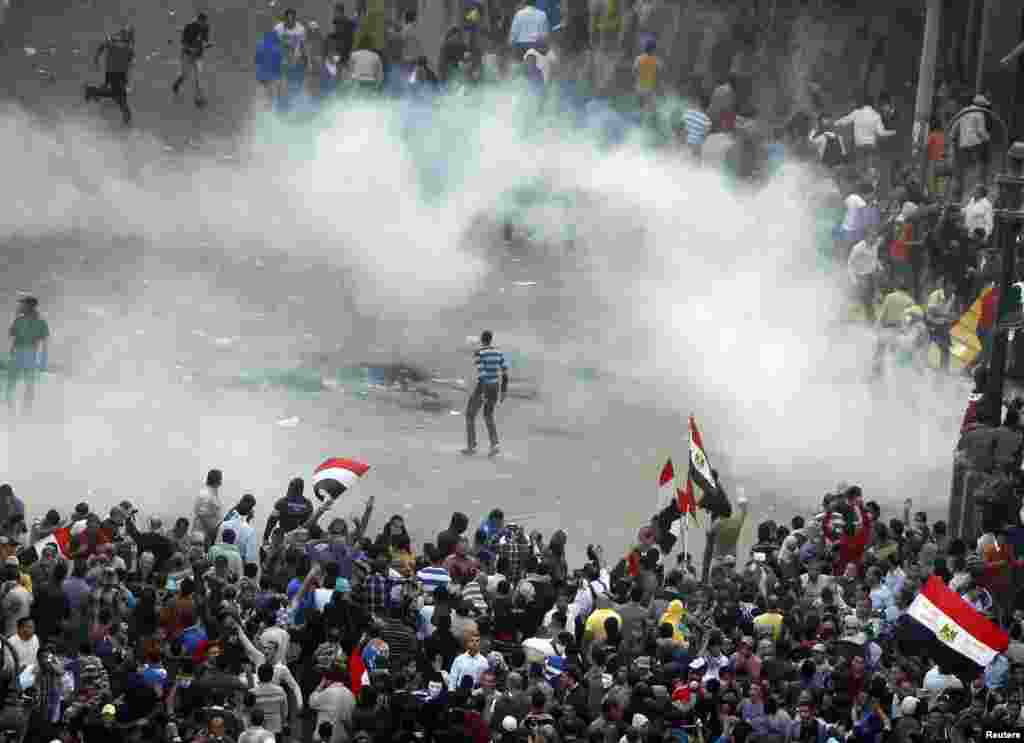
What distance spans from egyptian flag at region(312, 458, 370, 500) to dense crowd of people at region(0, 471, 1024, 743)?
14 centimetres

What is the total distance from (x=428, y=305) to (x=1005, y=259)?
370 inches

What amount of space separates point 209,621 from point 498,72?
15709mm

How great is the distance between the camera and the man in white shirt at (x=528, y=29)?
33.3 meters

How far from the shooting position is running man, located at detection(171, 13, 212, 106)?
111 feet

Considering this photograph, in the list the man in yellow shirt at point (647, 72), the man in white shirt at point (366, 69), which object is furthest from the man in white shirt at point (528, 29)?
the man in white shirt at point (366, 69)

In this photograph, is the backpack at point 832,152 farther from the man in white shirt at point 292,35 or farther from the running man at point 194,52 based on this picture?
the running man at point 194,52

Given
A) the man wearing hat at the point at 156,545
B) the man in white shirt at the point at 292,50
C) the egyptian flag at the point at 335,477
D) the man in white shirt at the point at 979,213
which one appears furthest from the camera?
the man in white shirt at the point at 292,50

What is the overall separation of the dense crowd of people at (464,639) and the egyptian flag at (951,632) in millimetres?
135

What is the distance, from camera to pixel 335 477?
71.2ft

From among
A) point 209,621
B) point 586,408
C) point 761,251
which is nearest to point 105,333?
point 586,408

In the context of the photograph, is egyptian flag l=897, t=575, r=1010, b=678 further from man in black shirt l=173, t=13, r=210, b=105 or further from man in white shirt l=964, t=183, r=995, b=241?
man in black shirt l=173, t=13, r=210, b=105

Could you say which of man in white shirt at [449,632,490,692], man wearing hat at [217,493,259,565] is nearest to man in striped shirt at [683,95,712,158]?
man wearing hat at [217,493,259,565]

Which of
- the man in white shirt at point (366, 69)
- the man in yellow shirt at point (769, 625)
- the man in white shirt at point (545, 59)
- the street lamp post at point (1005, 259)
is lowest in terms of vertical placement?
the man in yellow shirt at point (769, 625)

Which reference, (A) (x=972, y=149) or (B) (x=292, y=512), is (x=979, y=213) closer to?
(A) (x=972, y=149)
